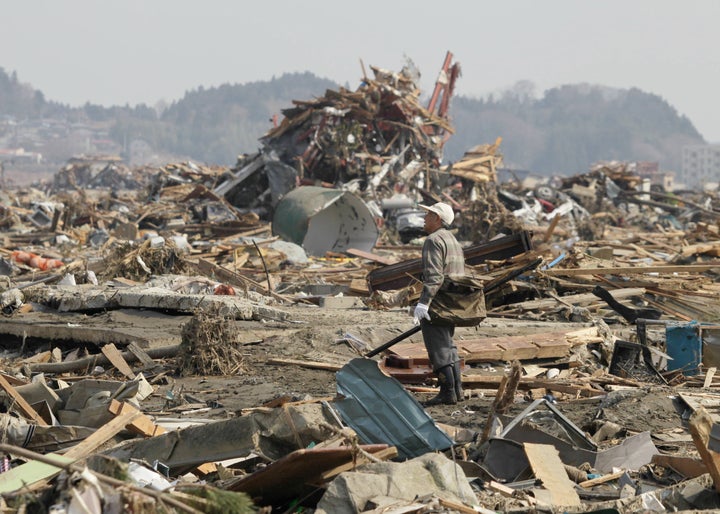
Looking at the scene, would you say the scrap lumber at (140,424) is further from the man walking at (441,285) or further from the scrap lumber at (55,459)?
the man walking at (441,285)

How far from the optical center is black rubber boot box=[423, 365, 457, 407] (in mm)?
7625

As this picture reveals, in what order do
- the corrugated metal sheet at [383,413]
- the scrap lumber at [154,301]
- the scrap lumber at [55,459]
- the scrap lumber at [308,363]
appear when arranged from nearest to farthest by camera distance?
the scrap lumber at [55,459]
the corrugated metal sheet at [383,413]
the scrap lumber at [308,363]
the scrap lumber at [154,301]

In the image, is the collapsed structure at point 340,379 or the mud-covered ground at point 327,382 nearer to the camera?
the collapsed structure at point 340,379

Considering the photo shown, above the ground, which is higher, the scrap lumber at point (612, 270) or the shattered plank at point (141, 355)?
the scrap lumber at point (612, 270)

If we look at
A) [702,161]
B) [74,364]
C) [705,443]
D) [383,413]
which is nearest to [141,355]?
[74,364]

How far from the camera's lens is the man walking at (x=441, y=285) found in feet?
25.0

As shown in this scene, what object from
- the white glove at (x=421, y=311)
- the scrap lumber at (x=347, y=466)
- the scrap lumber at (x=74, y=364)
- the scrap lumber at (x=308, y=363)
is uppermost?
the white glove at (x=421, y=311)

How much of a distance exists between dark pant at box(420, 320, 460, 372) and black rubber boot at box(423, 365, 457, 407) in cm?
5

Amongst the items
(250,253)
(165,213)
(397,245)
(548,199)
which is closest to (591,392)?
(250,253)

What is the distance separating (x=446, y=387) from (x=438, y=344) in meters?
0.33

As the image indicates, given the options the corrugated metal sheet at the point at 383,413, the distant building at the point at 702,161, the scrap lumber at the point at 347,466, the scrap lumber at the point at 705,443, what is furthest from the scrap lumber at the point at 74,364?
the distant building at the point at 702,161

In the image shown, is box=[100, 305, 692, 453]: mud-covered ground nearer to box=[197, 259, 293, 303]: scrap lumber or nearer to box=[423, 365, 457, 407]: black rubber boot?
box=[423, 365, 457, 407]: black rubber boot

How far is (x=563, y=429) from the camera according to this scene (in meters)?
6.37

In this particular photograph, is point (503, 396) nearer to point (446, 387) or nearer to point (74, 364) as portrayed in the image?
point (446, 387)
